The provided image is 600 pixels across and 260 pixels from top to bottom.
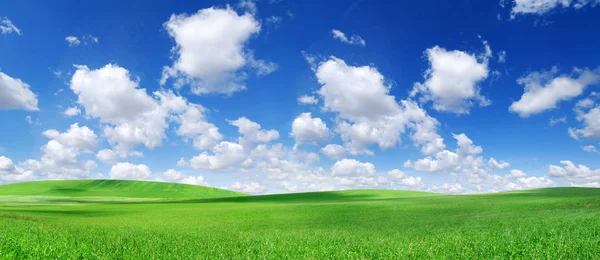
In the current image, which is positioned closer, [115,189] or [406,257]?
[406,257]

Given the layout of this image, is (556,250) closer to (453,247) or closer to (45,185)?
(453,247)

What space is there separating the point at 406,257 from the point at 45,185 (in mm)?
182266

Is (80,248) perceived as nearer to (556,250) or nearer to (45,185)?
(556,250)

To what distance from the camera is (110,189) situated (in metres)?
162

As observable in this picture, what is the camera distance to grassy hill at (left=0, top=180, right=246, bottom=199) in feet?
477

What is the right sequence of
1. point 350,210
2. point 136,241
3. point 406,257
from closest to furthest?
point 406,257 → point 136,241 → point 350,210

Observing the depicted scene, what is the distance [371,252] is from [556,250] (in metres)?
6.27

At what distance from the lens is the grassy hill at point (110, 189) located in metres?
146

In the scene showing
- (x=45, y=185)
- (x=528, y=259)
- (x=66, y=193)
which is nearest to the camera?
(x=528, y=259)

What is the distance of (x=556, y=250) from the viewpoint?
13023mm

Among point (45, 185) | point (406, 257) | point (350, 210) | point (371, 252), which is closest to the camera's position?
point (406, 257)

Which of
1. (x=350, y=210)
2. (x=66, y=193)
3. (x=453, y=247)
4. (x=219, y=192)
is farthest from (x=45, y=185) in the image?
(x=453, y=247)

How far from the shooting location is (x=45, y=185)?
157250mm

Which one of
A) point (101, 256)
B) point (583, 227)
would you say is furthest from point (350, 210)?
point (101, 256)
